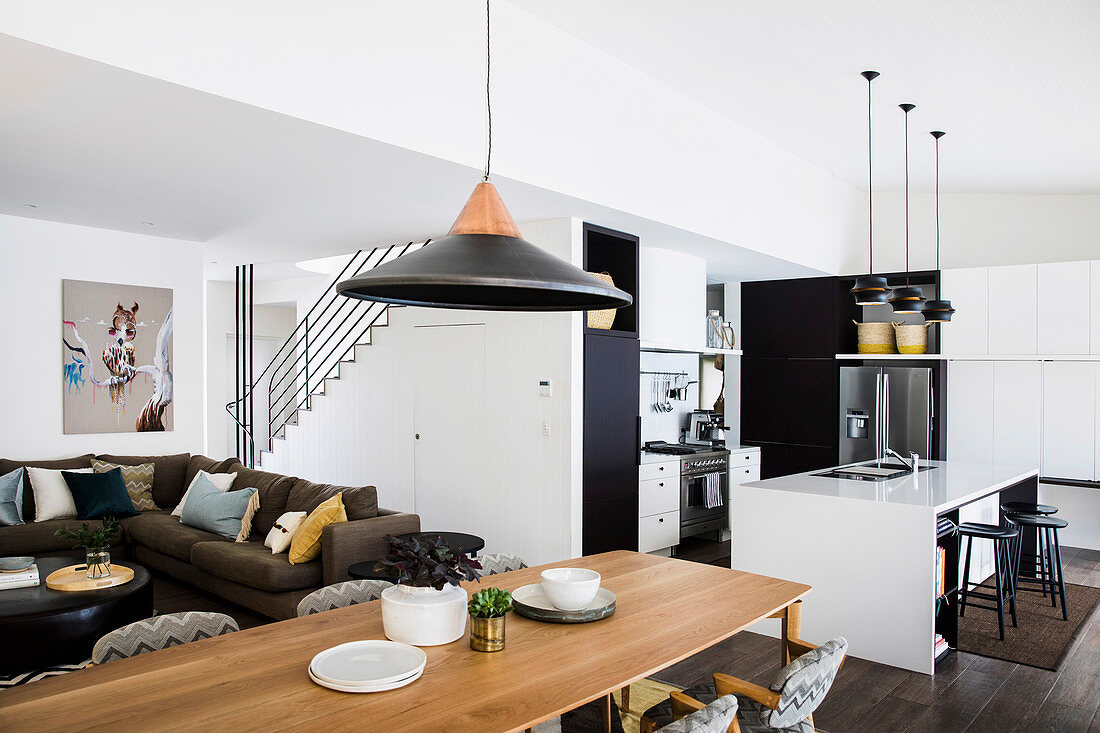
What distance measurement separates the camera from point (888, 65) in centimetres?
455

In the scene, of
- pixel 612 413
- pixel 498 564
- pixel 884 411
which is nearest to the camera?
pixel 498 564

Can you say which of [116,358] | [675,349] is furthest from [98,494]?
[675,349]

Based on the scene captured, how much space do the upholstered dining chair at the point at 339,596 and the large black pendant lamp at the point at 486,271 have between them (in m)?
1.06

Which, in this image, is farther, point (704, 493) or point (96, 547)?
point (704, 493)

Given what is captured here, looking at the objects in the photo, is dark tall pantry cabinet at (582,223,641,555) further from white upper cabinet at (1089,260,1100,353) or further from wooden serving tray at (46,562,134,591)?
white upper cabinet at (1089,260,1100,353)

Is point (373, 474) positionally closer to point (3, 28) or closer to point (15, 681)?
point (15, 681)

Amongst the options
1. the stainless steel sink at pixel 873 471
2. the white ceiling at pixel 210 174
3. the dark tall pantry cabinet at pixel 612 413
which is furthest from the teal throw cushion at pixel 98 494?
the stainless steel sink at pixel 873 471

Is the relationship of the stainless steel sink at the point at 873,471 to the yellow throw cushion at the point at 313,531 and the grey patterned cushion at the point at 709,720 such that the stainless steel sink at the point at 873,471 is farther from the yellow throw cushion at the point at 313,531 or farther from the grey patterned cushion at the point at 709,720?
the grey patterned cushion at the point at 709,720

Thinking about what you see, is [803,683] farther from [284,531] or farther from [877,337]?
[877,337]

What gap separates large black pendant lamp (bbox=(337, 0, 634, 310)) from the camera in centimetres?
184

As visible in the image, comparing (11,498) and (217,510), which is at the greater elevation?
(11,498)

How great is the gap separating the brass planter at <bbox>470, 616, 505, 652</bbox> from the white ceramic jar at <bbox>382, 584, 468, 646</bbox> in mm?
79

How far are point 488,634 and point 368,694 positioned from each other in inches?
14.4

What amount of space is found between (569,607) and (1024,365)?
6.36 meters
